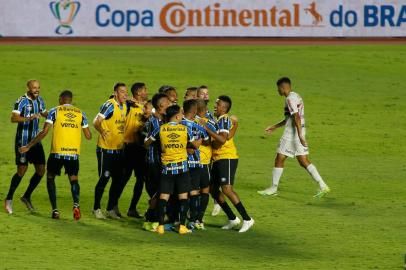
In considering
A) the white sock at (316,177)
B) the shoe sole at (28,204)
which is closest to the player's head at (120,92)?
the shoe sole at (28,204)

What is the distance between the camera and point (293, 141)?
20.0 meters

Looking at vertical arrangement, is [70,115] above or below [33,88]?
below

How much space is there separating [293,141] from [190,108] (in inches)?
174

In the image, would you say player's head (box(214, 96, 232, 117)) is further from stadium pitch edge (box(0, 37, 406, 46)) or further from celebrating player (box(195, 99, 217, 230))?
stadium pitch edge (box(0, 37, 406, 46))

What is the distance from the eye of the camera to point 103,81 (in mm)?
33594

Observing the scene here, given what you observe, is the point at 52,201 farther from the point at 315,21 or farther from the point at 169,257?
the point at 315,21

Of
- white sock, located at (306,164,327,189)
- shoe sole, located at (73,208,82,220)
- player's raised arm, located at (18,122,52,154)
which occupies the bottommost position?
shoe sole, located at (73,208,82,220)

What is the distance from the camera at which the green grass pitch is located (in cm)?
1520

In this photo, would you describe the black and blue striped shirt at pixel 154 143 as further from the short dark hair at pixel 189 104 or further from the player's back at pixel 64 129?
the player's back at pixel 64 129

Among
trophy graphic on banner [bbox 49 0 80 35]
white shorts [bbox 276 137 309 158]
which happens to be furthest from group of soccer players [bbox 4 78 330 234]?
trophy graphic on banner [bbox 49 0 80 35]

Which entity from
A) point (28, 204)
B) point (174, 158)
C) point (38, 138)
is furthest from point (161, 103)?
point (28, 204)

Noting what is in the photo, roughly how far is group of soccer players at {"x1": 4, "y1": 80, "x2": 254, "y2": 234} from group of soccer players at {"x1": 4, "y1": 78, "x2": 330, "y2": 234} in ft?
0.05

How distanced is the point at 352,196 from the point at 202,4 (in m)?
18.9

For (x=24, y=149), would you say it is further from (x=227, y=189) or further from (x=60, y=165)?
(x=227, y=189)
